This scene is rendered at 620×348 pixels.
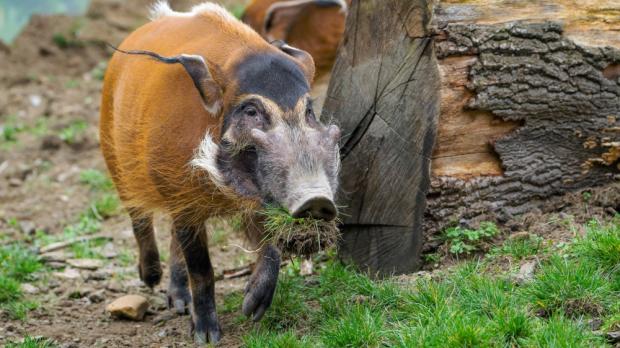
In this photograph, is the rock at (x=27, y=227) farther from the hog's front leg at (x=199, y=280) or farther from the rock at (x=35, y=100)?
the rock at (x=35, y=100)

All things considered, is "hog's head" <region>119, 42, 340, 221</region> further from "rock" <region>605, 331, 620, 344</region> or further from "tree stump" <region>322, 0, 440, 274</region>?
"rock" <region>605, 331, 620, 344</region>

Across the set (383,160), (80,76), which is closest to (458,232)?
(383,160)

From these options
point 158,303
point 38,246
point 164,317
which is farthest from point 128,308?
point 38,246

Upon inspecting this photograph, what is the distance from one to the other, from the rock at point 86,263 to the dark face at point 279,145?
100.0 inches

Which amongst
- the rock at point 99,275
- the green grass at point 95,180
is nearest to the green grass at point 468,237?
the rock at point 99,275

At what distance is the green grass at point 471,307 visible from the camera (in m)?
4.06

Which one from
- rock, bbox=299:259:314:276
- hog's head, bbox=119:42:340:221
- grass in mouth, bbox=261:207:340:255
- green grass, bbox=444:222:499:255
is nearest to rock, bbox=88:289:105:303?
rock, bbox=299:259:314:276

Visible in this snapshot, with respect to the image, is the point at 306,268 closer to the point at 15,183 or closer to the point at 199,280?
the point at 199,280

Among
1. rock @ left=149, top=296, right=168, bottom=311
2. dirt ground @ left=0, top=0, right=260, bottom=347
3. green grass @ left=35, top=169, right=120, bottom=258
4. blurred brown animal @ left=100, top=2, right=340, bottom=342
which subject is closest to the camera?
blurred brown animal @ left=100, top=2, right=340, bottom=342

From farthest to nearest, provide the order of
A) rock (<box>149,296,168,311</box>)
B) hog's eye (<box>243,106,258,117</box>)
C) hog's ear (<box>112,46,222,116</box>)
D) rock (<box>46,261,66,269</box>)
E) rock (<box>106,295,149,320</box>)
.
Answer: rock (<box>46,261,66,269</box>) → rock (<box>149,296,168,311</box>) → rock (<box>106,295,149,320</box>) → hog's ear (<box>112,46,222,116</box>) → hog's eye (<box>243,106,258,117</box>)

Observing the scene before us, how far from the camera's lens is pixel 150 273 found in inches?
245

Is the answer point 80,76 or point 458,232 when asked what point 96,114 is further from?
point 458,232

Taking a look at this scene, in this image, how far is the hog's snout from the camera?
164 inches

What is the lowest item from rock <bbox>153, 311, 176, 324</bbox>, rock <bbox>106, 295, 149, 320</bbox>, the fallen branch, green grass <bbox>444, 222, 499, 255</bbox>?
the fallen branch
